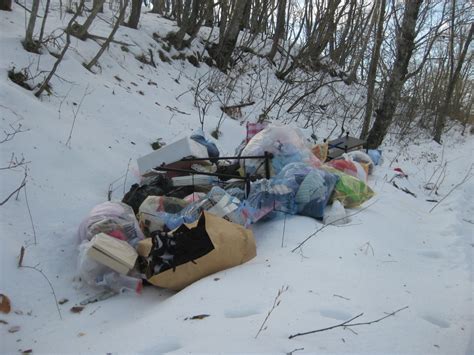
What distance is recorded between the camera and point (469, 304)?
2.09 meters

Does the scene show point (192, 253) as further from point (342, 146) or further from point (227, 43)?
point (227, 43)

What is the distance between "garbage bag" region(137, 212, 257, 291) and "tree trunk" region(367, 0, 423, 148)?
4538 mm

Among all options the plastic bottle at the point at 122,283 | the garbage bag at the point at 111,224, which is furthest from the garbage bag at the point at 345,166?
the plastic bottle at the point at 122,283

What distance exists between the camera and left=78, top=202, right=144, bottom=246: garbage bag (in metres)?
2.41

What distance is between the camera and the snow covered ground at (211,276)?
163 cm

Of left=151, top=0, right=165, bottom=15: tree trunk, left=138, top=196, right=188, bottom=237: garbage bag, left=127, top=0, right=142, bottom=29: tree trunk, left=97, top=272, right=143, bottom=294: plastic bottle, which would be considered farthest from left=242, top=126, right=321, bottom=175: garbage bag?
left=151, top=0, right=165, bottom=15: tree trunk

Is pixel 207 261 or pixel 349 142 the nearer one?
pixel 207 261

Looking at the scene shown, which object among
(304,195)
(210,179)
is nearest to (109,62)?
(210,179)

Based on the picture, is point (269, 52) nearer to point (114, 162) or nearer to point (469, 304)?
point (114, 162)

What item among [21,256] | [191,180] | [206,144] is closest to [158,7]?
[206,144]

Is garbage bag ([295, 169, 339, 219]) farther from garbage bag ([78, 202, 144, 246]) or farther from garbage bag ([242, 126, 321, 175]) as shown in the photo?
garbage bag ([78, 202, 144, 246])

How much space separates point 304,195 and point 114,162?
1.73m

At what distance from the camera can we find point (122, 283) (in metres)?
2.21

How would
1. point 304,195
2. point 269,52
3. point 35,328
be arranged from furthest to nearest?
point 269,52
point 304,195
point 35,328
